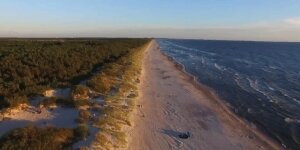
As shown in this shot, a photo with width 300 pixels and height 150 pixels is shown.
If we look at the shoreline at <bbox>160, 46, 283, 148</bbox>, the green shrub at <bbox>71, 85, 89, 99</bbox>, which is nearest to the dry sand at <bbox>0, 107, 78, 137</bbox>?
the green shrub at <bbox>71, 85, 89, 99</bbox>

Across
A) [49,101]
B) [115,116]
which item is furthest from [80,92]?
[115,116]

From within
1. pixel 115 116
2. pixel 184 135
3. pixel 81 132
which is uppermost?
pixel 81 132

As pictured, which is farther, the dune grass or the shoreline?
the shoreline

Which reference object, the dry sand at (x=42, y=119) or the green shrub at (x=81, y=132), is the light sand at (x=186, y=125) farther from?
the dry sand at (x=42, y=119)

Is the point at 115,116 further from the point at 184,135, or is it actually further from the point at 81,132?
the point at 81,132

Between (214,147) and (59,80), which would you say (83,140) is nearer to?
(214,147)

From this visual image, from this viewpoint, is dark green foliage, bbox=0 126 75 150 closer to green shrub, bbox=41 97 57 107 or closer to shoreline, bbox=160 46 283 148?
green shrub, bbox=41 97 57 107
